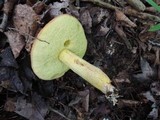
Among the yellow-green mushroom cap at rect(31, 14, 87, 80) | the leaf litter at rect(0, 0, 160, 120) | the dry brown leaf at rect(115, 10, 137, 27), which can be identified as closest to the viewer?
the yellow-green mushroom cap at rect(31, 14, 87, 80)

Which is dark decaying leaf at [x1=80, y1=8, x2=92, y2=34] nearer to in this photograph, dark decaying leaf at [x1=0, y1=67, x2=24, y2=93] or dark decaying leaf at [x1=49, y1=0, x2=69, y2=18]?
dark decaying leaf at [x1=49, y1=0, x2=69, y2=18]

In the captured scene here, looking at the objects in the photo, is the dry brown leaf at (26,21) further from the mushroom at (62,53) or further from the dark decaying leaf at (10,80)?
the dark decaying leaf at (10,80)

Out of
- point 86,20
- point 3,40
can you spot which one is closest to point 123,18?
point 86,20

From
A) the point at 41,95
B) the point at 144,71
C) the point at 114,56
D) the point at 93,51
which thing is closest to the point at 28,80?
the point at 41,95

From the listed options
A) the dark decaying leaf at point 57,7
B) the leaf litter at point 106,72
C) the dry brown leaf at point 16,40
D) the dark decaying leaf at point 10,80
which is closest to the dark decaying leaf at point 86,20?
the leaf litter at point 106,72

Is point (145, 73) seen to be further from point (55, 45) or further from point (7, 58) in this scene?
point (7, 58)

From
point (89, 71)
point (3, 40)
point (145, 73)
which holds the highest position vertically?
point (3, 40)

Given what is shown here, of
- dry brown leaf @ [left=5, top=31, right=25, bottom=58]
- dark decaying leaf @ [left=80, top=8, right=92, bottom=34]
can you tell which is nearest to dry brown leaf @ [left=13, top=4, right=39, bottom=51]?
dry brown leaf @ [left=5, top=31, right=25, bottom=58]

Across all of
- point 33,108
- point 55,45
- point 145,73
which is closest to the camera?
point 55,45
